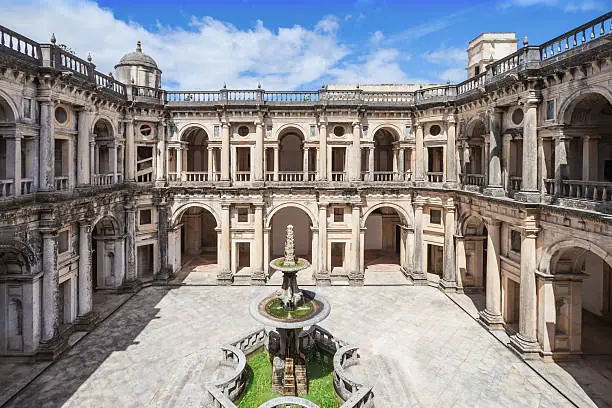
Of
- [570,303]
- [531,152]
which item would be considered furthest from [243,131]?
[570,303]

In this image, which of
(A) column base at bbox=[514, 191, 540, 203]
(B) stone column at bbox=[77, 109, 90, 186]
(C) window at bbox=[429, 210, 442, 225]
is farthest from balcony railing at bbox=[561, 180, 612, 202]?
(B) stone column at bbox=[77, 109, 90, 186]

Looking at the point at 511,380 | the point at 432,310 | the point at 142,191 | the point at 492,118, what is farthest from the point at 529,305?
the point at 142,191

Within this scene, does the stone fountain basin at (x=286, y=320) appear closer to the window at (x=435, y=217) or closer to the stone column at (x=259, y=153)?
the stone column at (x=259, y=153)

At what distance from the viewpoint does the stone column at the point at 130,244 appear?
2512cm

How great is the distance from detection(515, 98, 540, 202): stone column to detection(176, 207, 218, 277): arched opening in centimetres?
2378

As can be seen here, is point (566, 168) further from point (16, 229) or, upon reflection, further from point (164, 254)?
point (164, 254)

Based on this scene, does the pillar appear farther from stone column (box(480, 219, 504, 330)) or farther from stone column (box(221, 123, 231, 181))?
stone column (box(480, 219, 504, 330))

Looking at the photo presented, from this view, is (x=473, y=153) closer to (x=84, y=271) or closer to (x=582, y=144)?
(x=582, y=144)

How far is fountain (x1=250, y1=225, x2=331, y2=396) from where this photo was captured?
1424 centimetres

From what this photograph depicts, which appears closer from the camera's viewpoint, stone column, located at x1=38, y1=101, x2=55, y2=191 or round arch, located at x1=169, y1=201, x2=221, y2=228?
stone column, located at x1=38, y1=101, x2=55, y2=191

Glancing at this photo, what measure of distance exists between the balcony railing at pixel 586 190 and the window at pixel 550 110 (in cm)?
299

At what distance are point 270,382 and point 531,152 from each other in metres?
15.4

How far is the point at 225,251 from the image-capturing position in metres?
27.2

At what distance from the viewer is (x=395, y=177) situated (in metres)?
28.4
